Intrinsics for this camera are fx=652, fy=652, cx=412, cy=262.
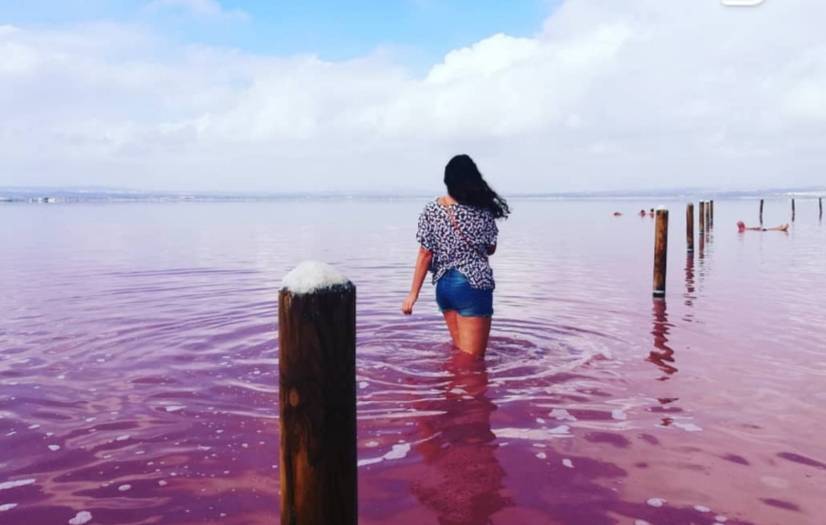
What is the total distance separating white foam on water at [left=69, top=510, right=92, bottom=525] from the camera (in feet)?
13.2

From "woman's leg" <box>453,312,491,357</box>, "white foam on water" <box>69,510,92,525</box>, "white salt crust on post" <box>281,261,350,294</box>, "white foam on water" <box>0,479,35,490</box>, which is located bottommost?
"white foam on water" <box>69,510,92,525</box>

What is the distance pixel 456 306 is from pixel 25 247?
23860 millimetres

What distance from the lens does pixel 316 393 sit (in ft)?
9.65

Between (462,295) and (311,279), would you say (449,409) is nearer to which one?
(462,295)

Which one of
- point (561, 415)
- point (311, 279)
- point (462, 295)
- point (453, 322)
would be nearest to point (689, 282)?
point (453, 322)

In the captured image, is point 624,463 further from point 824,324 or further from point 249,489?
point 824,324

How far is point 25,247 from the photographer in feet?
82.8

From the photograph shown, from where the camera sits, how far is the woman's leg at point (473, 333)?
7113 millimetres

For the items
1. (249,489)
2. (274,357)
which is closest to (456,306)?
(274,357)

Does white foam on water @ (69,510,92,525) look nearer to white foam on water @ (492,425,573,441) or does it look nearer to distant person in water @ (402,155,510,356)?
white foam on water @ (492,425,573,441)

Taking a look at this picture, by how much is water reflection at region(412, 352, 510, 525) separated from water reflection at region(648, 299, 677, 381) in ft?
7.57

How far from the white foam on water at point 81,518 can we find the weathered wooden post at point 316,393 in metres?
1.74

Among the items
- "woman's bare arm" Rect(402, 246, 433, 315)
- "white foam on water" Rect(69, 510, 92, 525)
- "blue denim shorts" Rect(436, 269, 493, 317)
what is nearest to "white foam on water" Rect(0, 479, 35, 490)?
"white foam on water" Rect(69, 510, 92, 525)

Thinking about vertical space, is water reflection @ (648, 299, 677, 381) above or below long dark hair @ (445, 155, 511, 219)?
below
